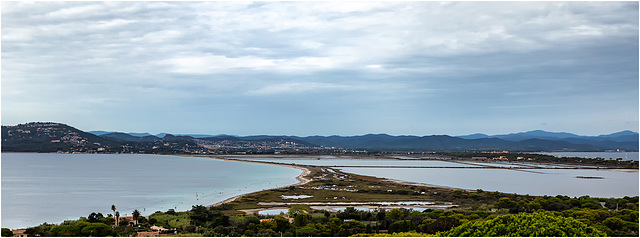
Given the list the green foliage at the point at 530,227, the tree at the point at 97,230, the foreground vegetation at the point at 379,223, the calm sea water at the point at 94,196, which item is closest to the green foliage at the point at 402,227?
the foreground vegetation at the point at 379,223

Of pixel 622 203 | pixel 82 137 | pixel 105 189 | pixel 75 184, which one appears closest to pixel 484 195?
pixel 622 203

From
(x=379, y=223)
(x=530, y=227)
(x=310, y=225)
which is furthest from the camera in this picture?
(x=379, y=223)

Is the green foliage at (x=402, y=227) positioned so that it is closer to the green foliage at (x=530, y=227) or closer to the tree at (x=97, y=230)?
the green foliage at (x=530, y=227)

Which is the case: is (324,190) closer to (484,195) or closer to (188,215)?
(484,195)

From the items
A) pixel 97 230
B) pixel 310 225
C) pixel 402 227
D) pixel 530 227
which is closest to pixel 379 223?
pixel 402 227

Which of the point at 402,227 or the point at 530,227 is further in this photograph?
the point at 402,227

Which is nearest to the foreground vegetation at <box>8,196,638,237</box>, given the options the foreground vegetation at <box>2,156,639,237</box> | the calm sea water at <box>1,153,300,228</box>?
the foreground vegetation at <box>2,156,639,237</box>

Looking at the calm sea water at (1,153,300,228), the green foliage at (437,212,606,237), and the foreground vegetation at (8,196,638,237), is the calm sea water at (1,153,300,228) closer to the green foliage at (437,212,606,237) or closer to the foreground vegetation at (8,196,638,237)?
the foreground vegetation at (8,196,638,237)

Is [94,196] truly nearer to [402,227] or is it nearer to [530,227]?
[402,227]
